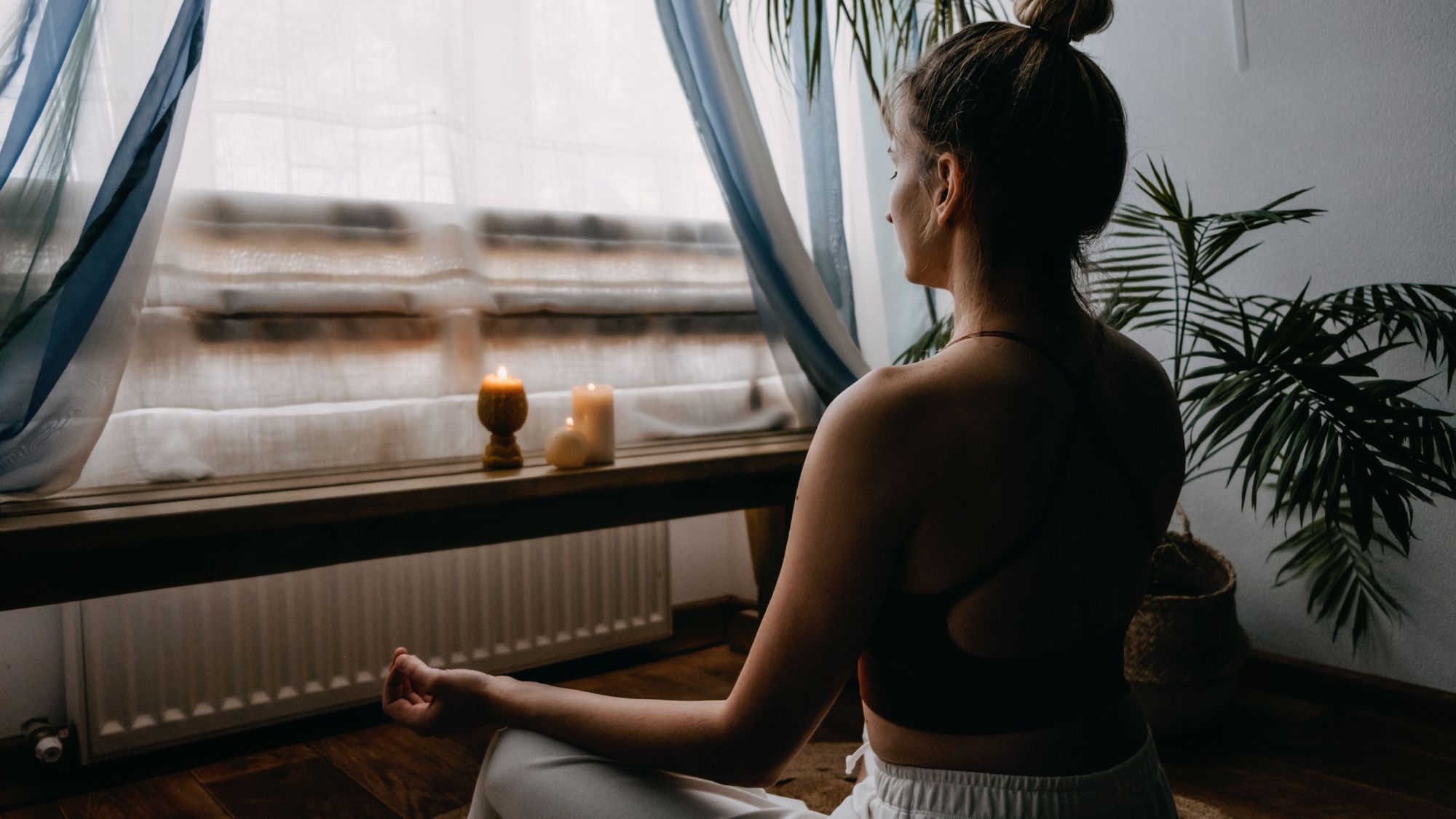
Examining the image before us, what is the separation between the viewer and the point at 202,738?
→ 176 centimetres

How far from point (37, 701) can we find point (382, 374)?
78 centimetres

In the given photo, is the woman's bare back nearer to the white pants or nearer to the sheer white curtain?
the white pants

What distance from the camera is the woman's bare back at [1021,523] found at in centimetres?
66

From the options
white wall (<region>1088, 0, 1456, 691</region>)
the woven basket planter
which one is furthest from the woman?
white wall (<region>1088, 0, 1456, 691</region>)

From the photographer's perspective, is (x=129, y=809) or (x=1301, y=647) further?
(x=1301, y=647)

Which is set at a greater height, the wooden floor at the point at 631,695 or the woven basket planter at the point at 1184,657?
the woven basket planter at the point at 1184,657

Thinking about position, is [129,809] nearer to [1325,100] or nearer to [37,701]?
[37,701]

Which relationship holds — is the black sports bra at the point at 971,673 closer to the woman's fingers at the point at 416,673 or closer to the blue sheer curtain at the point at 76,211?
the woman's fingers at the point at 416,673

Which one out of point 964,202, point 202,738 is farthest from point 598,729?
point 202,738

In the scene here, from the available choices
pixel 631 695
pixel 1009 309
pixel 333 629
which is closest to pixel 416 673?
pixel 1009 309

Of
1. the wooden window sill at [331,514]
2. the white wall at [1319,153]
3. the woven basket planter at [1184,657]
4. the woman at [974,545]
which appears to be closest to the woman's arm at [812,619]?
the woman at [974,545]

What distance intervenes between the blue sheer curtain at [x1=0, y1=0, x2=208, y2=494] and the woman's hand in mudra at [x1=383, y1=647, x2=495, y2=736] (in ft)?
2.65

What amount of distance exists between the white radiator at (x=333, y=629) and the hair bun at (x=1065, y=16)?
1.52 meters

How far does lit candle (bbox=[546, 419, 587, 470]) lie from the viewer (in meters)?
1.70
